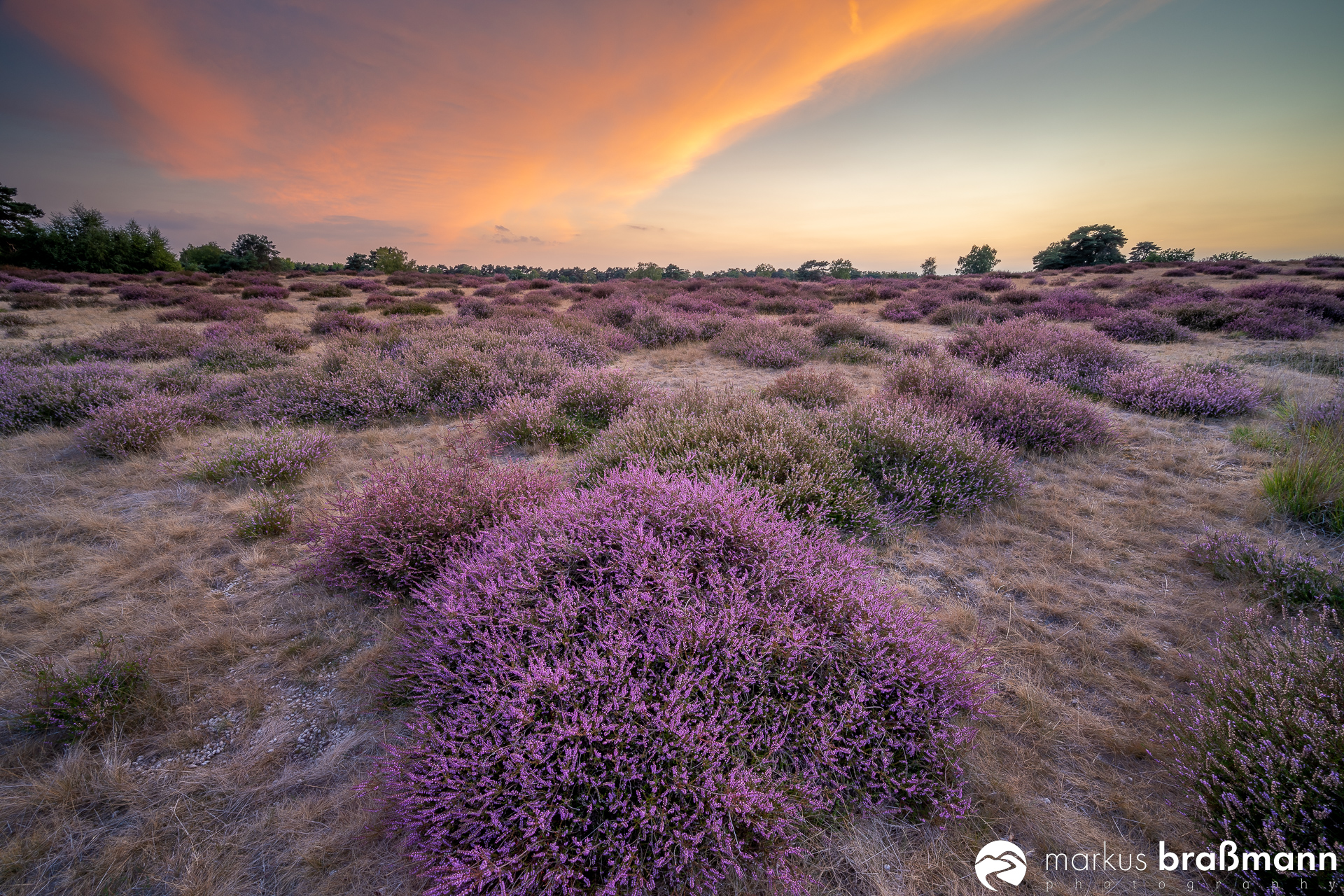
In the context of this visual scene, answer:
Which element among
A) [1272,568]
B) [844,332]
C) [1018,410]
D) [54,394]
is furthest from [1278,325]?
[54,394]

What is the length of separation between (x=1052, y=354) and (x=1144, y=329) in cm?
560

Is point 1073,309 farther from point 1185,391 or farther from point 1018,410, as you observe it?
point 1018,410

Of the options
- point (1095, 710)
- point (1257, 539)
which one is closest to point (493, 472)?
point (1095, 710)

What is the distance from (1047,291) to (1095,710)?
72.0 feet

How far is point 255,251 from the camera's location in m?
37.0

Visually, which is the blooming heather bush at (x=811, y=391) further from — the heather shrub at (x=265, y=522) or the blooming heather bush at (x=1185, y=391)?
the heather shrub at (x=265, y=522)

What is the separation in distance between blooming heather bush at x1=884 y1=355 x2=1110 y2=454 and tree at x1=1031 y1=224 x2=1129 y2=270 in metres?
40.3

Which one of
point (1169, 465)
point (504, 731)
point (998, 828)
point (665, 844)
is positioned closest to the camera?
point (665, 844)

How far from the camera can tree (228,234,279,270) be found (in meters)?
36.2

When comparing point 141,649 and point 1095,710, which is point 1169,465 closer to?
point 1095,710

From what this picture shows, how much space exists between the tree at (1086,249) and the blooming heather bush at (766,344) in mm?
37640

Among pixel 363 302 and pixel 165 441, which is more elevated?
pixel 363 302

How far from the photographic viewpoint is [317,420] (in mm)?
6266
